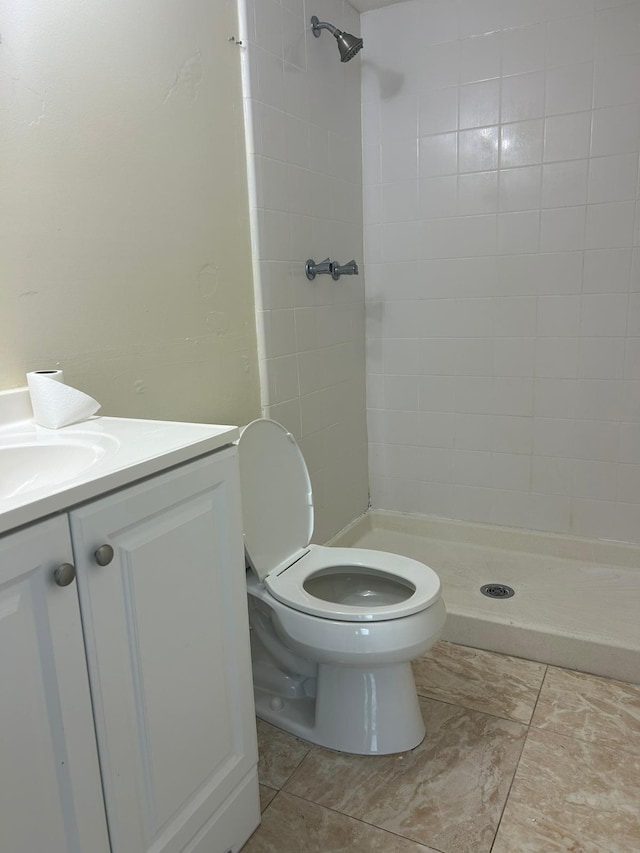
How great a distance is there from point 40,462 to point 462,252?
191 cm

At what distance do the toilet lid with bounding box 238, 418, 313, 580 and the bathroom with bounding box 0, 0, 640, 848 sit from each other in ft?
0.76

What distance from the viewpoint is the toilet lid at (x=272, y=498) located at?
5.38 ft

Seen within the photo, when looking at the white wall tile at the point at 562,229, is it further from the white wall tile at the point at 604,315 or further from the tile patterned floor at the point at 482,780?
the tile patterned floor at the point at 482,780

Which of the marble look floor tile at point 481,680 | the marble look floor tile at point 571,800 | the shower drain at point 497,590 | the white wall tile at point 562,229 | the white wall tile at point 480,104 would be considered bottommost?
the marble look floor tile at point 481,680

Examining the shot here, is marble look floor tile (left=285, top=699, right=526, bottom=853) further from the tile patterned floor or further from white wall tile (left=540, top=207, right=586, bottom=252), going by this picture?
Answer: white wall tile (left=540, top=207, right=586, bottom=252)

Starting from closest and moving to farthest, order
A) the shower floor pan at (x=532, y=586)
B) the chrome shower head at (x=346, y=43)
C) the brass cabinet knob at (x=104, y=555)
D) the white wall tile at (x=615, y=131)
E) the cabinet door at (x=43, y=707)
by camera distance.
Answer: the cabinet door at (x=43, y=707) < the brass cabinet knob at (x=104, y=555) < the shower floor pan at (x=532, y=586) < the chrome shower head at (x=346, y=43) < the white wall tile at (x=615, y=131)

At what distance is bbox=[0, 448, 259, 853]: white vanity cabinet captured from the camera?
0.86m

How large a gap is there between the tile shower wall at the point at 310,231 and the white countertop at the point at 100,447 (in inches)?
35.1

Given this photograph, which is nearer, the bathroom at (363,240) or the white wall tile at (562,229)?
the bathroom at (363,240)

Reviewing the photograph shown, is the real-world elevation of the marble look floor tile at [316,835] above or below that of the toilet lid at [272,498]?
below

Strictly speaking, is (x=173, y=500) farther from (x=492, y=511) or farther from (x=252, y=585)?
(x=492, y=511)

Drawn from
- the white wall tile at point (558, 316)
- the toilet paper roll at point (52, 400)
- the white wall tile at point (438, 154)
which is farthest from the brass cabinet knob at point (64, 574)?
the white wall tile at point (438, 154)

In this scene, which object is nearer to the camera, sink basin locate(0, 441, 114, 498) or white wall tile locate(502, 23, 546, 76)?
sink basin locate(0, 441, 114, 498)

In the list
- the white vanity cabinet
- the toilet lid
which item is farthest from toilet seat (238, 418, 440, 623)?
the white vanity cabinet
